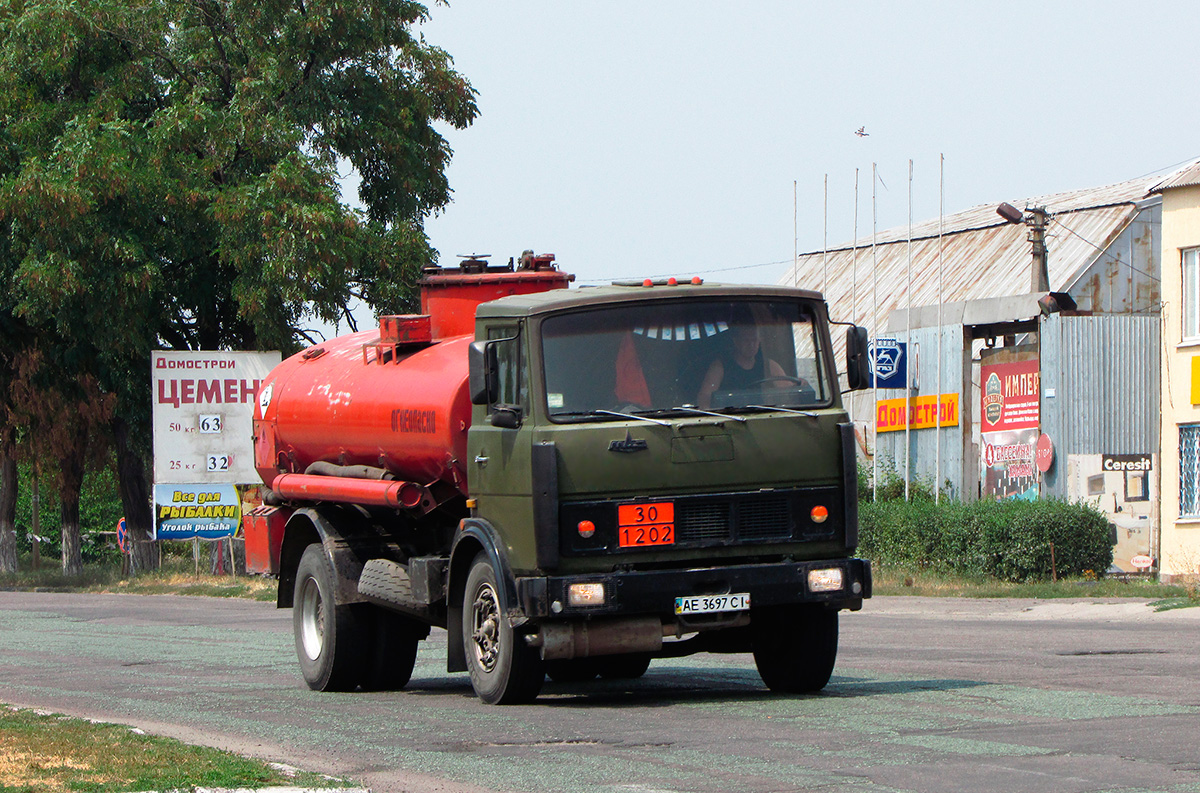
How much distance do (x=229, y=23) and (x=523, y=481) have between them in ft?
102

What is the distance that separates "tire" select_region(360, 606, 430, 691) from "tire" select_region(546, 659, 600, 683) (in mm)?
1274

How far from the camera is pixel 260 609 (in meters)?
29.7

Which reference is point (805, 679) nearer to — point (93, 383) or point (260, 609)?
point (260, 609)

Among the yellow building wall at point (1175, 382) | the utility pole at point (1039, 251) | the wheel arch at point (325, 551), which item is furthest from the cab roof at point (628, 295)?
the utility pole at point (1039, 251)

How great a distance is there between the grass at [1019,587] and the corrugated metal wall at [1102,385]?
12.2 feet

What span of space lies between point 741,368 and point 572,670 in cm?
331

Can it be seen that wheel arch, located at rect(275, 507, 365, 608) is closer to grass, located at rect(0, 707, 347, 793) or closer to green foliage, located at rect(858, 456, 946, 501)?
grass, located at rect(0, 707, 347, 793)

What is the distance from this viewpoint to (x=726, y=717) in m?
10.5

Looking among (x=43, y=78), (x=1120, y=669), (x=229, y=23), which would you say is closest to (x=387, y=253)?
Result: (x=229, y=23)

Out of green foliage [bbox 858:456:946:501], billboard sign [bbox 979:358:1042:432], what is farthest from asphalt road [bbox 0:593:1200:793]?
green foliage [bbox 858:456:946:501]

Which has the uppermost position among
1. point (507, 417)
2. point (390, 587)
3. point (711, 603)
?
point (507, 417)

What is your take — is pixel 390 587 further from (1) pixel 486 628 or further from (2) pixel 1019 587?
(2) pixel 1019 587

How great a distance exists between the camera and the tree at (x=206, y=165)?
3641 cm

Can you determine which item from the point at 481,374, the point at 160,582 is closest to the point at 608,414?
the point at 481,374
